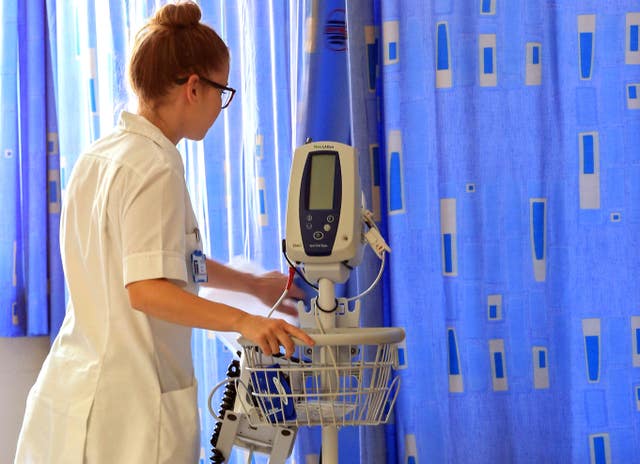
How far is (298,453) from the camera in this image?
2352mm

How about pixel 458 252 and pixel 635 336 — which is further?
pixel 458 252

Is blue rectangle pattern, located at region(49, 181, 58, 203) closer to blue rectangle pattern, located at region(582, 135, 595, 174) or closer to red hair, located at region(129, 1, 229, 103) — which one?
red hair, located at region(129, 1, 229, 103)

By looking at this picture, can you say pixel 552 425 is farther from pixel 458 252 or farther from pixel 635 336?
pixel 458 252

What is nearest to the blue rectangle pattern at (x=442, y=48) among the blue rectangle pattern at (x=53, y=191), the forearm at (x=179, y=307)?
the forearm at (x=179, y=307)

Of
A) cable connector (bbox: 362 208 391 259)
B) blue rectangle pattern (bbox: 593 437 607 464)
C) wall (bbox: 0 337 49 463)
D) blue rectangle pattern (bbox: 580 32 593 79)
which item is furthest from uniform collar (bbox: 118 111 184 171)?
wall (bbox: 0 337 49 463)

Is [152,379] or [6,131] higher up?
[6,131]

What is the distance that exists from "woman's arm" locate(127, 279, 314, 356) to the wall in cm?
176

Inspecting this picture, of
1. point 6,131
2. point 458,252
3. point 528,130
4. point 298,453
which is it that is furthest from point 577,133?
point 6,131

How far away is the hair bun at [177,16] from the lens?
1.61 m

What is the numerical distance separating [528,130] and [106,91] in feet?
4.71

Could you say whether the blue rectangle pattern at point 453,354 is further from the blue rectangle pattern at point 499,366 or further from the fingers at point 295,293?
the fingers at point 295,293

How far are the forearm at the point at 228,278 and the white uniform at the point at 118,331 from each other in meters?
A: 0.28

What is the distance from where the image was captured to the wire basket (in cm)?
136

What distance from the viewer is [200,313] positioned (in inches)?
55.6
